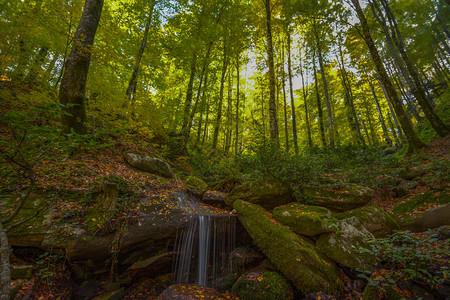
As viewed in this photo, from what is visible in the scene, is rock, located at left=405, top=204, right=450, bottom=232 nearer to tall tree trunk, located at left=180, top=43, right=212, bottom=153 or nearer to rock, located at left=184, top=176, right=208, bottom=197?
rock, located at left=184, top=176, right=208, bottom=197

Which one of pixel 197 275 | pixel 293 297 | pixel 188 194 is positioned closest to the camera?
pixel 293 297

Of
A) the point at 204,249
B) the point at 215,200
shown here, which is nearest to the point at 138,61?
the point at 215,200

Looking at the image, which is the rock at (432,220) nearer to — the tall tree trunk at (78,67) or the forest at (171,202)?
the forest at (171,202)

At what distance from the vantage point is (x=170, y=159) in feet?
34.4

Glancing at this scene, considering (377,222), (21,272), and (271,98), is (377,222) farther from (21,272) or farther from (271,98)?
(21,272)

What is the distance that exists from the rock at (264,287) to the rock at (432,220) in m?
3.43

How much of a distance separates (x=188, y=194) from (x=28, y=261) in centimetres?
448

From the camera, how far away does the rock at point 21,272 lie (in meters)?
2.87

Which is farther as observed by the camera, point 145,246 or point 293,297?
point 145,246

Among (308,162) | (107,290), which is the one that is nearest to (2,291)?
(107,290)

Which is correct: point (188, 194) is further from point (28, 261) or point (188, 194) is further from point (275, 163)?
point (28, 261)

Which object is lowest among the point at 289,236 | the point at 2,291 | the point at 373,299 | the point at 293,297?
the point at 293,297

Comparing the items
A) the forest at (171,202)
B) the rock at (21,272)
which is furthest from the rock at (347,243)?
the rock at (21,272)

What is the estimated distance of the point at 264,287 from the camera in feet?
11.0
